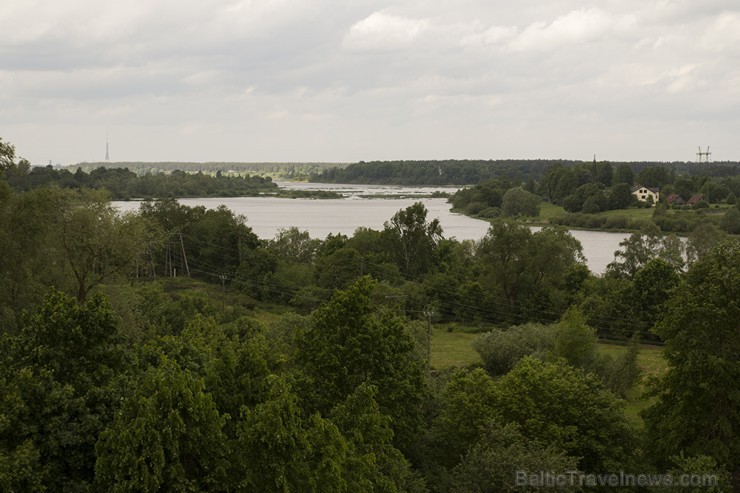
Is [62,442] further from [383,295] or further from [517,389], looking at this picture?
[383,295]

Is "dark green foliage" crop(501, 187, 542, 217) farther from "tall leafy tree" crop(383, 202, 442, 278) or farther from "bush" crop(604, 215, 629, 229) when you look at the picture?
"tall leafy tree" crop(383, 202, 442, 278)

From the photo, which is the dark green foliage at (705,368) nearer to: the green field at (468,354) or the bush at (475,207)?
the green field at (468,354)

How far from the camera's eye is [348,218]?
11625cm

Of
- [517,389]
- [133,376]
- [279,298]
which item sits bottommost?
[279,298]

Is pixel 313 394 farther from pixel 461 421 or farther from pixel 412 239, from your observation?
pixel 412 239

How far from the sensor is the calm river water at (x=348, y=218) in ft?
290

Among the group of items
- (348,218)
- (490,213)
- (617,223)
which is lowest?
(348,218)

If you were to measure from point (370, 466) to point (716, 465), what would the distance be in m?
9.15

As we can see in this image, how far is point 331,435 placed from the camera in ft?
41.2

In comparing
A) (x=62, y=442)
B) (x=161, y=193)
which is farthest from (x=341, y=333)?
(x=161, y=193)

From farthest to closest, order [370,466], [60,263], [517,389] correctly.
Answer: [60,263], [517,389], [370,466]

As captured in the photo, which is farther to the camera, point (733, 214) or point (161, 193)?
point (161, 193)

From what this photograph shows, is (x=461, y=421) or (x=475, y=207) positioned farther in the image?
(x=475, y=207)

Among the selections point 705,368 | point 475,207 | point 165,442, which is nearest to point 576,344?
point 705,368
